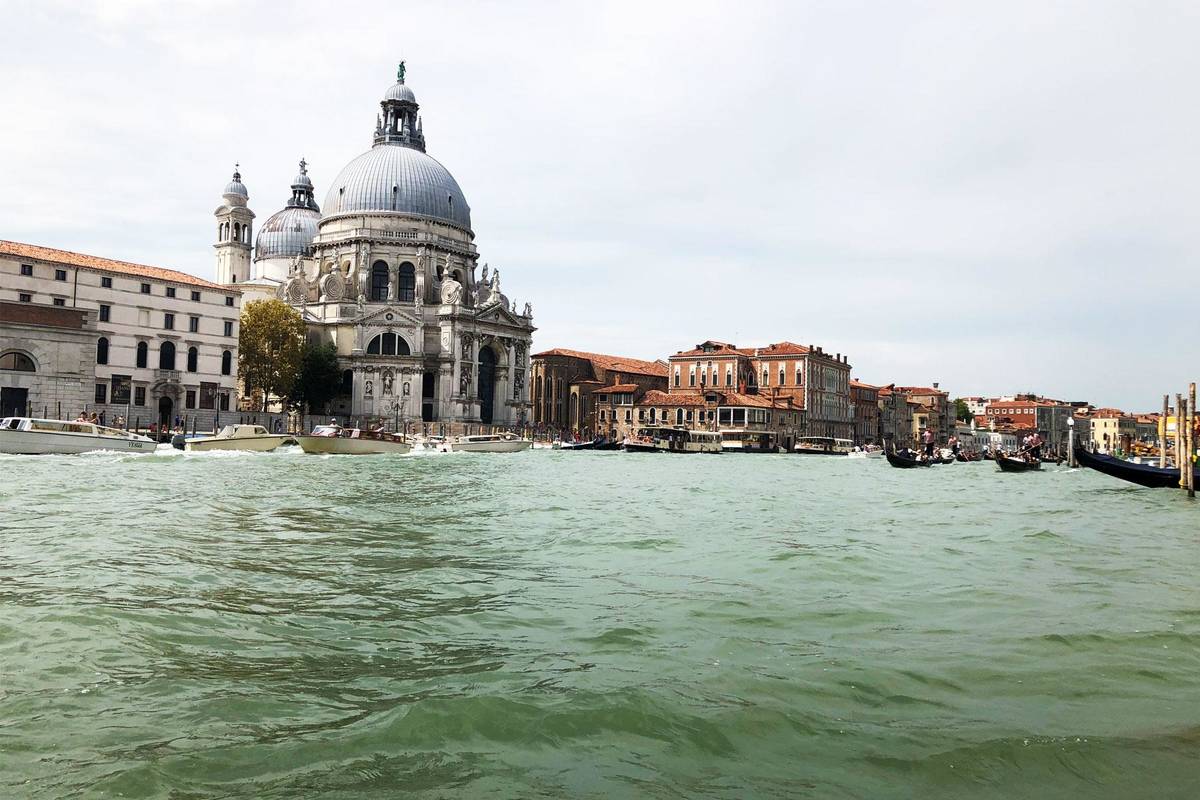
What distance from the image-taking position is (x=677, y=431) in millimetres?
55875

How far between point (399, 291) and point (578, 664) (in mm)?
57211

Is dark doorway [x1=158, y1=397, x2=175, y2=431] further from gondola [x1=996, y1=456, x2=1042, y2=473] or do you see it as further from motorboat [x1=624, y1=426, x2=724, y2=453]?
gondola [x1=996, y1=456, x2=1042, y2=473]

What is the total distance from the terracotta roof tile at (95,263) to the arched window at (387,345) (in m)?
Answer: 13.2

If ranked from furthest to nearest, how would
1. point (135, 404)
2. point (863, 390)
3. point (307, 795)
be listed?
point (863, 390) < point (135, 404) < point (307, 795)

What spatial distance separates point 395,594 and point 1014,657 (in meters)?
3.88

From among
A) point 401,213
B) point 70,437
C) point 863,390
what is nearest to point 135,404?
point 70,437

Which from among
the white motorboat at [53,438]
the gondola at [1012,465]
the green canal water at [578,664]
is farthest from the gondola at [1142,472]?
the white motorboat at [53,438]

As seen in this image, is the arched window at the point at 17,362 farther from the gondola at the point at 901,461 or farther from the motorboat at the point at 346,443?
the gondola at the point at 901,461

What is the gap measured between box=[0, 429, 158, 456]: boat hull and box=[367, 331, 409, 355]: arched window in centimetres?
3150

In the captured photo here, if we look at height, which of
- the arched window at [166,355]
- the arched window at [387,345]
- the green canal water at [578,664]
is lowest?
the green canal water at [578,664]

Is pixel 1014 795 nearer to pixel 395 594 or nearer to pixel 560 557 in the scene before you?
pixel 395 594

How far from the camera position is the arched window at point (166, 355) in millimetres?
41312

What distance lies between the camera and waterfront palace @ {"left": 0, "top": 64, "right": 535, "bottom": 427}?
40188 mm

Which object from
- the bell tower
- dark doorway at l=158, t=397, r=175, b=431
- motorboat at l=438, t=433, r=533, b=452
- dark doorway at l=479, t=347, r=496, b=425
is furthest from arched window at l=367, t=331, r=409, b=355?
dark doorway at l=158, t=397, r=175, b=431
